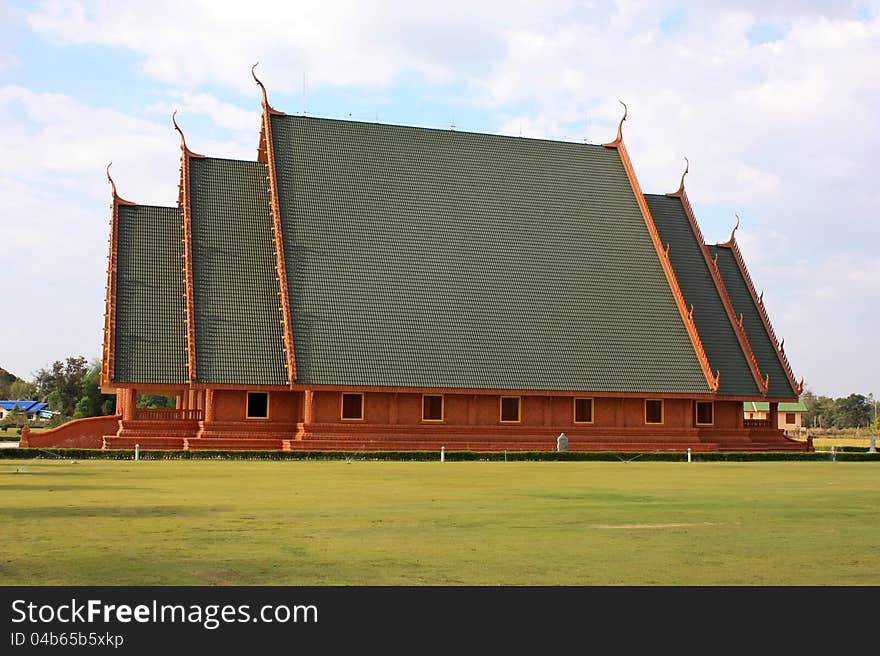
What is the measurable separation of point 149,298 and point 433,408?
10.4 m

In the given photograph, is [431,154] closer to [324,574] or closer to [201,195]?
[201,195]

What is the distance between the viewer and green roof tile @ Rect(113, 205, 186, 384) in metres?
36.8

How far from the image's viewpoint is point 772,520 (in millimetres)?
14492

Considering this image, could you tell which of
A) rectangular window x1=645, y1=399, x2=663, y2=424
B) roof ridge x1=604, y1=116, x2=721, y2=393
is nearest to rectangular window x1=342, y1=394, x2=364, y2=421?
rectangular window x1=645, y1=399, x2=663, y2=424

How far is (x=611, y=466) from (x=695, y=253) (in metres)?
18.0

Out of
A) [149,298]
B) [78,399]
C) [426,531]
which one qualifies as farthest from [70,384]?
[426,531]

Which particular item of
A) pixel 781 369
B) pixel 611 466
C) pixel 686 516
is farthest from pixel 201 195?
Answer: pixel 686 516

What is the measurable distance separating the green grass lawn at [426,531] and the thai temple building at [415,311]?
14277 mm

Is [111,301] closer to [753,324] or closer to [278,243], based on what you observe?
[278,243]

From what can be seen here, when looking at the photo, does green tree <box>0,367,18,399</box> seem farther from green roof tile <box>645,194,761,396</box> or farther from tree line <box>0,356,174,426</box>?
green roof tile <box>645,194,761,396</box>

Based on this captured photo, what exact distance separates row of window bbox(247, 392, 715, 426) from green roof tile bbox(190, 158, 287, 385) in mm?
1240

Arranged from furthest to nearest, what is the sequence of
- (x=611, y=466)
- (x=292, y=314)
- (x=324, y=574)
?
(x=292, y=314) → (x=611, y=466) → (x=324, y=574)

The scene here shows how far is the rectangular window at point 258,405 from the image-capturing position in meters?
37.7

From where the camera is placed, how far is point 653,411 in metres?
41.2
